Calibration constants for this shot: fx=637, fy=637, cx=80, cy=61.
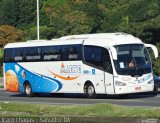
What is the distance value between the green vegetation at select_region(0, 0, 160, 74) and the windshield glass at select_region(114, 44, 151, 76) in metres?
22.8

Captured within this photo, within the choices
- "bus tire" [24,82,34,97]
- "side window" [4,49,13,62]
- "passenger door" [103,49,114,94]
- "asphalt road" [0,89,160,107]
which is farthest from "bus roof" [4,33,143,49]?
"side window" [4,49,13,62]

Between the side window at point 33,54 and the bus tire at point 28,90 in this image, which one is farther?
the bus tire at point 28,90

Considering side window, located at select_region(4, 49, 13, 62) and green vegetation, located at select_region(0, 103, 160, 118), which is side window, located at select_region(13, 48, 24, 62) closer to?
side window, located at select_region(4, 49, 13, 62)

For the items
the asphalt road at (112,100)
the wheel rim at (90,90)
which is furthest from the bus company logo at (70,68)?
the asphalt road at (112,100)

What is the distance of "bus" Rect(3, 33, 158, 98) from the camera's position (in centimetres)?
2950

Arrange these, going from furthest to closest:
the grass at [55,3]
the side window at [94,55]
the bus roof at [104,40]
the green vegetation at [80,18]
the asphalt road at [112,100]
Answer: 1. the grass at [55,3]
2. the green vegetation at [80,18]
3. the side window at [94,55]
4. the bus roof at [104,40]
5. the asphalt road at [112,100]

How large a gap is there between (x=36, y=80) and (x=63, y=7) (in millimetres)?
48615

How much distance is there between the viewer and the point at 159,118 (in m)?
17.3

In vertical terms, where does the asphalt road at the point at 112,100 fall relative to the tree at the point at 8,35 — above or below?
below

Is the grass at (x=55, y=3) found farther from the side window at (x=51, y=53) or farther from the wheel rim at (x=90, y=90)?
the wheel rim at (x=90, y=90)

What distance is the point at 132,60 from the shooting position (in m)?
29.7

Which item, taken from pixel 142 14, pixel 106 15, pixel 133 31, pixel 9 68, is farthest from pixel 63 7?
pixel 9 68

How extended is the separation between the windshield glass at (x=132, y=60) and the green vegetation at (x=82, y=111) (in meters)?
7.22

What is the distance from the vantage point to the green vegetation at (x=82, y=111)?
1894 centimetres
